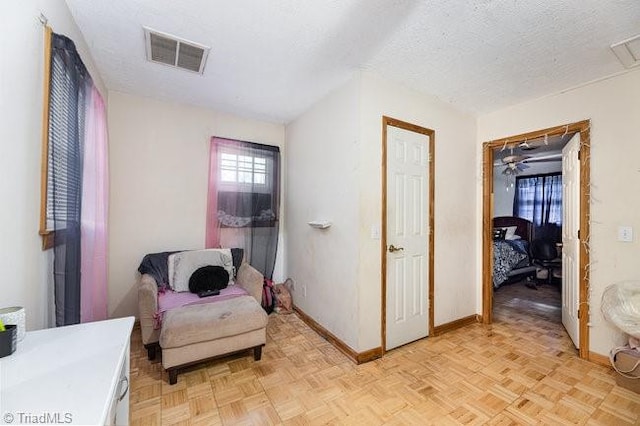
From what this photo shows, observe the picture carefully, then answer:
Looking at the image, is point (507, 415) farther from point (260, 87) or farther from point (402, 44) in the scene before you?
point (260, 87)

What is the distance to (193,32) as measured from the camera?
5.69 ft

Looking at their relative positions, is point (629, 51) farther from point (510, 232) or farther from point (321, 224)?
point (510, 232)

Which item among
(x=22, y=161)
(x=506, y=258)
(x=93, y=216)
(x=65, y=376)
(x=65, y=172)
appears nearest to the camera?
(x=65, y=376)

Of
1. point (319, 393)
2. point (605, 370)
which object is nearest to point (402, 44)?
point (319, 393)

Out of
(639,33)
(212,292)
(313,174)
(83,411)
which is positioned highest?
(639,33)

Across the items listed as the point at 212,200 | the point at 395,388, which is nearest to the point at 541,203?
the point at 395,388

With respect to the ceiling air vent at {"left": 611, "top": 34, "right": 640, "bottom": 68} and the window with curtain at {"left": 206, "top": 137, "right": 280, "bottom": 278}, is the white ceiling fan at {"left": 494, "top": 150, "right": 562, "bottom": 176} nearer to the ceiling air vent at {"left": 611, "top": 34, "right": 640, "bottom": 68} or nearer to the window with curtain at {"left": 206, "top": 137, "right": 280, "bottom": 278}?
the ceiling air vent at {"left": 611, "top": 34, "right": 640, "bottom": 68}

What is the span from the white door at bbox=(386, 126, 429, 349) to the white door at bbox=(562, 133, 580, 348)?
4.20 ft

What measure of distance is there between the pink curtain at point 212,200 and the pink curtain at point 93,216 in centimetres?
98

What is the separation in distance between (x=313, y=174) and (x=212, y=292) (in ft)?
5.06

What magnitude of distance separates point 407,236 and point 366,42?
1.63m

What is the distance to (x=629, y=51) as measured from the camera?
182 cm

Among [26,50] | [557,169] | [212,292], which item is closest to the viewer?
[26,50]

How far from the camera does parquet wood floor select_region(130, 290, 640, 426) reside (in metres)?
1.58
